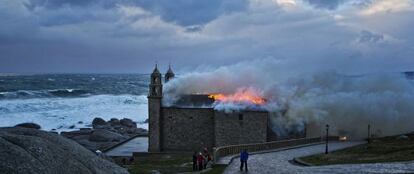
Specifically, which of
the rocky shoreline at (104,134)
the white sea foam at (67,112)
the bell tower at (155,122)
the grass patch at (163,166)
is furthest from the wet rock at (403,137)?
the white sea foam at (67,112)

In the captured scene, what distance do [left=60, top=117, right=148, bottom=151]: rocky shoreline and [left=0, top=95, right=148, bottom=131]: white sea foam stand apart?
Result: 11.0 ft

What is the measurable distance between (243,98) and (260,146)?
7.37 meters

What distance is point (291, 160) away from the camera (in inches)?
1277

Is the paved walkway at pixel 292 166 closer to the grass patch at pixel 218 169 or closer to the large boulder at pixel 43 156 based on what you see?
the grass patch at pixel 218 169

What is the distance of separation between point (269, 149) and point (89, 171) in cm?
2675

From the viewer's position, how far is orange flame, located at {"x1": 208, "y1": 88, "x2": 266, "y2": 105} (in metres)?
44.1

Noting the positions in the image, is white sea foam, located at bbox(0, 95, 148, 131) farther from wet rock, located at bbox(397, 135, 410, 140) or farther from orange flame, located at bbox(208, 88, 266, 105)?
wet rock, located at bbox(397, 135, 410, 140)

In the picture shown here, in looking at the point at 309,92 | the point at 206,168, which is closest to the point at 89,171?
the point at 206,168

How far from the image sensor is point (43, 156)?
1254 centimetres

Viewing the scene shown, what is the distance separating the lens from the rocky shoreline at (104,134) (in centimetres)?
5409

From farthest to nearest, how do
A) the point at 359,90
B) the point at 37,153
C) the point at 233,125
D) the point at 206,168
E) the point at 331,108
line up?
1. the point at 359,90
2. the point at 331,108
3. the point at 233,125
4. the point at 206,168
5. the point at 37,153

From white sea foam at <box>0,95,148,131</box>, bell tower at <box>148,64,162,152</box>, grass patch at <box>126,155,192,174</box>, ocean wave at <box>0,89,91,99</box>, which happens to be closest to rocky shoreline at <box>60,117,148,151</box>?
white sea foam at <box>0,95,148,131</box>

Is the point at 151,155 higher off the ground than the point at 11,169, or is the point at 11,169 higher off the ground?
the point at 11,169

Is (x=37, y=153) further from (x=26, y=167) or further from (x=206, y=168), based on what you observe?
(x=206, y=168)
